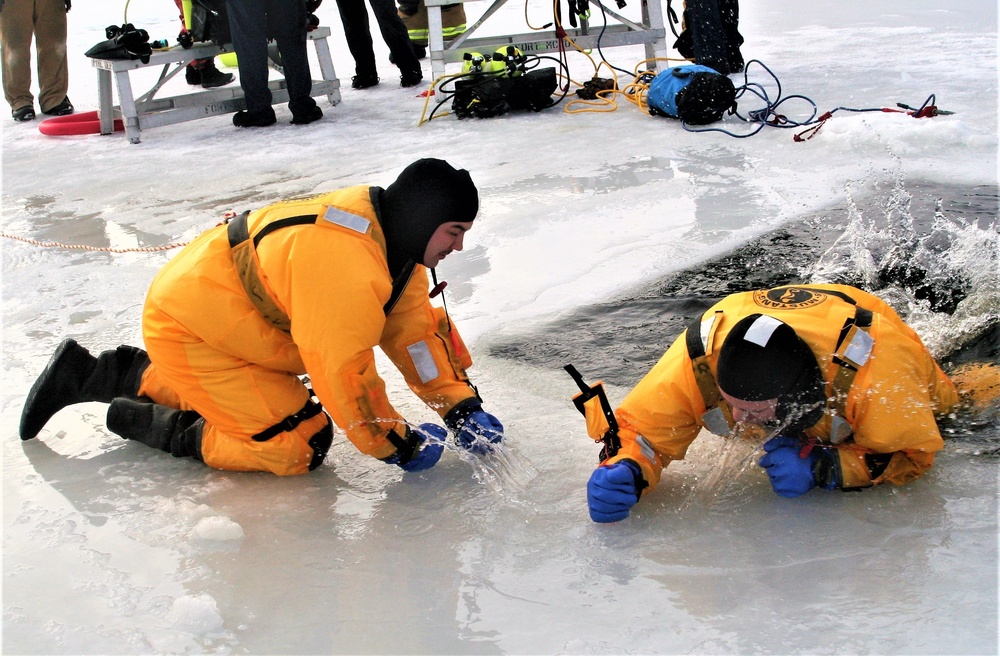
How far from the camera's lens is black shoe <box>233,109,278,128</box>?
294 inches

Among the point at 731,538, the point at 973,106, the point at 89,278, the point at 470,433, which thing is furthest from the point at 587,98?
the point at 731,538

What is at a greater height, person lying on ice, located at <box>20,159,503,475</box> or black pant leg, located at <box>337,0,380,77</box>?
black pant leg, located at <box>337,0,380,77</box>

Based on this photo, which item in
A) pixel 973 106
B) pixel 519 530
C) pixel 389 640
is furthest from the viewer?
pixel 973 106

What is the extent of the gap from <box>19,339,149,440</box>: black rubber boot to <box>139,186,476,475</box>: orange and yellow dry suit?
273 mm

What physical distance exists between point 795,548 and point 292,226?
1520 millimetres

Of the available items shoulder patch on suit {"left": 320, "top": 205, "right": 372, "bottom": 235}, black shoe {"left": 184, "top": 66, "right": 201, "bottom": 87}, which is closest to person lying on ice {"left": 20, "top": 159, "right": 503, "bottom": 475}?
shoulder patch on suit {"left": 320, "top": 205, "right": 372, "bottom": 235}

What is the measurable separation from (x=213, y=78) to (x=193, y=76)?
0.25m

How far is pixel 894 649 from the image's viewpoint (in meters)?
1.84

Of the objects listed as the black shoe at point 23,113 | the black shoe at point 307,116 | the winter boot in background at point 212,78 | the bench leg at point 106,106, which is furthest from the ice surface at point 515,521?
the winter boot in background at point 212,78

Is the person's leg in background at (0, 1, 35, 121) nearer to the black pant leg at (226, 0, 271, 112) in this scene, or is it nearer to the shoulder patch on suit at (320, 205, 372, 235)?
the black pant leg at (226, 0, 271, 112)

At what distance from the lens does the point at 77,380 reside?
10.00 feet

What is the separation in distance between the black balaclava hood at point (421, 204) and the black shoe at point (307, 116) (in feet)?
17.0

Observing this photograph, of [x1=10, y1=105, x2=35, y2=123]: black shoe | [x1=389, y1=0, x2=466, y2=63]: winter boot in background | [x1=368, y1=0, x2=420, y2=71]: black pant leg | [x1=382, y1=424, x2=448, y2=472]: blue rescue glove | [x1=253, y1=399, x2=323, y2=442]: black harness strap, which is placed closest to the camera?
[x1=382, y1=424, x2=448, y2=472]: blue rescue glove

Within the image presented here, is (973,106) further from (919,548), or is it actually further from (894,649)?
(894,649)
